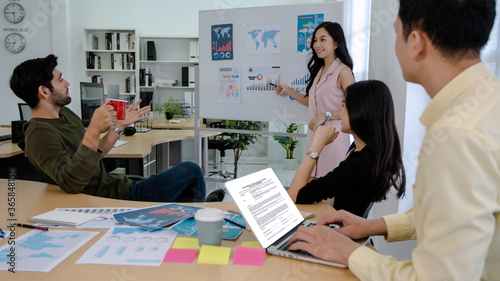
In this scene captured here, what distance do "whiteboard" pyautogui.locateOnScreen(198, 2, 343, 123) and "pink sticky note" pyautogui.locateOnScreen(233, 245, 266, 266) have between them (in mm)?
2165

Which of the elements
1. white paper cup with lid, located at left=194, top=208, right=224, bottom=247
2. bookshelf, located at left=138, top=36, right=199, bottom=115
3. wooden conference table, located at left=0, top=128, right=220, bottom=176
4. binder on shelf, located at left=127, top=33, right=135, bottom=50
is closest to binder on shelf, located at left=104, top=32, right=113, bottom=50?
binder on shelf, located at left=127, top=33, right=135, bottom=50

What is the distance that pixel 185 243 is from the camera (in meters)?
1.09

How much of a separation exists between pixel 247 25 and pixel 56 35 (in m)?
5.14

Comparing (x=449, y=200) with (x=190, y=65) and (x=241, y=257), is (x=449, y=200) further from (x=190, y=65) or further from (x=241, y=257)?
(x=190, y=65)

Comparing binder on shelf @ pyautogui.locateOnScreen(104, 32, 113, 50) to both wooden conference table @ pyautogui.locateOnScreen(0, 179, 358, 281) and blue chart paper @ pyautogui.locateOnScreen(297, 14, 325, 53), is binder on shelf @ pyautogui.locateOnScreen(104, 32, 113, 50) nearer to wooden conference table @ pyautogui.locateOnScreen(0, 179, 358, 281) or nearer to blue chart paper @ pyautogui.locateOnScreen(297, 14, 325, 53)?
blue chart paper @ pyautogui.locateOnScreen(297, 14, 325, 53)

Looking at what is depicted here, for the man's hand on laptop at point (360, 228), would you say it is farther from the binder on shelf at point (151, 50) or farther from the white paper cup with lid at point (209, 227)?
the binder on shelf at point (151, 50)

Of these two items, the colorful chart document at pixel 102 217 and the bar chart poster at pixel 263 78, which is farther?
the bar chart poster at pixel 263 78

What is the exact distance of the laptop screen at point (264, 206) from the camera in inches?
40.6

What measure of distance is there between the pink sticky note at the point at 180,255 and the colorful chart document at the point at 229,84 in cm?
237

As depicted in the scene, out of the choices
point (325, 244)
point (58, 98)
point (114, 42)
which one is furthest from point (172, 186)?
point (114, 42)

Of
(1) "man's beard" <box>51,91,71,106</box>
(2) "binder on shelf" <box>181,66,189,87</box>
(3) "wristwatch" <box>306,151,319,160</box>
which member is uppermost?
(2) "binder on shelf" <box>181,66,189,87</box>

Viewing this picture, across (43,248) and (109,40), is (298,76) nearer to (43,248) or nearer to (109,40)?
(43,248)

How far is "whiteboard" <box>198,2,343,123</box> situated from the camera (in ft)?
10.1

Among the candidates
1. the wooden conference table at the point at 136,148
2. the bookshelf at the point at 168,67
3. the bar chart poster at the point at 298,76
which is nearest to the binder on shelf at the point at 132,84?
the bookshelf at the point at 168,67
